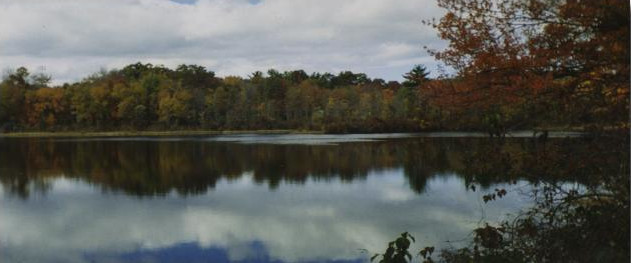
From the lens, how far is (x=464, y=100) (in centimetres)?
1104

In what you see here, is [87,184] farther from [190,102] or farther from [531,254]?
[190,102]

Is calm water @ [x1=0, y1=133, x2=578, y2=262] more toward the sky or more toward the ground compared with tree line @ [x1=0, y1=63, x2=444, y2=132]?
more toward the ground

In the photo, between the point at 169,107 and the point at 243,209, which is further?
the point at 169,107

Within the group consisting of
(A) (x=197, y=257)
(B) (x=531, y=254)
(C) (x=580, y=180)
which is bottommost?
(A) (x=197, y=257)

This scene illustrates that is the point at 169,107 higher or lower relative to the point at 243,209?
higher

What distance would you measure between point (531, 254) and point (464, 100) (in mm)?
3497

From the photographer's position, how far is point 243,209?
58.0ft

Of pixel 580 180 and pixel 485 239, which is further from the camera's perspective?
pixel 485 239

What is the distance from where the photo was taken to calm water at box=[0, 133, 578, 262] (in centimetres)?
1264

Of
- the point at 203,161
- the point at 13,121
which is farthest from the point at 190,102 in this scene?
the point at 203,161

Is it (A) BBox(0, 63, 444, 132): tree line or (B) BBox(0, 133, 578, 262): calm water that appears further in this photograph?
(A) BBox(0, 63, 444, 132): tree line

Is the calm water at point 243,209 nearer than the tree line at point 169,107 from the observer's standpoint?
Yes

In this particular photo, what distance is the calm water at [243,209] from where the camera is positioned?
12.6 metres

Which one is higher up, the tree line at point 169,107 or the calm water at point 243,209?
the tree line at point 169,107
